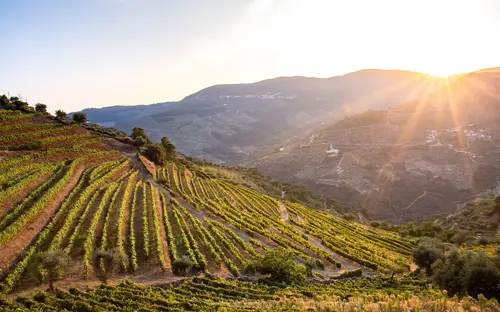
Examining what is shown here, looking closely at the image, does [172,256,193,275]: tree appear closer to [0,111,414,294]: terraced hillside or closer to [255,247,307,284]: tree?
[0,111,414,294]: terraced hillside

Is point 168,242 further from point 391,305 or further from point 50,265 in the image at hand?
point 391,305

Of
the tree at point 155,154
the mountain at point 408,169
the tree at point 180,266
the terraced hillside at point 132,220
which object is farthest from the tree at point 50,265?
the mountain at point 408,169

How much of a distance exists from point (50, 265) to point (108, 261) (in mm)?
6255

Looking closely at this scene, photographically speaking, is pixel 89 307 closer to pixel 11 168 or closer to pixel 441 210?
pixel 11 168

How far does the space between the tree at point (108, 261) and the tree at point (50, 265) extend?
3842 millimetres

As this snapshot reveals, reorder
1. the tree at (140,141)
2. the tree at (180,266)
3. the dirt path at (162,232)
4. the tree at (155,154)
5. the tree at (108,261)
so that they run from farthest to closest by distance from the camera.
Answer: the tree at (140,141)
the tree at (155,154)
the dirt path at (162,232)
the tree at (180,266)
the tree at (108,261)

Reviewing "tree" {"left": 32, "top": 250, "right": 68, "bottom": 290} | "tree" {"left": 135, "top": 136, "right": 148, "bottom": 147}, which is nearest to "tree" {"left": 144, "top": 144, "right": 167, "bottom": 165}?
"tree" {"left": 135, "top": 136, "right": 148, "bottom": 147}

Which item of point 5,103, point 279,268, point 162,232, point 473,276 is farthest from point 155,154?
point 473,276

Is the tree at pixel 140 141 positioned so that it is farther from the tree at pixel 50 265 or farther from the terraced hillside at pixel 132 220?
the tree at pixel 50 265

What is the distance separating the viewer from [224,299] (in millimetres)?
27578

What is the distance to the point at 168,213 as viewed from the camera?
51562 mm

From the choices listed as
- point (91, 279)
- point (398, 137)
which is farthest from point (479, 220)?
point (398, 137)

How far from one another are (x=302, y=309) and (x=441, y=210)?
12684cm

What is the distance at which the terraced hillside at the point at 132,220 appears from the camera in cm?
3456
